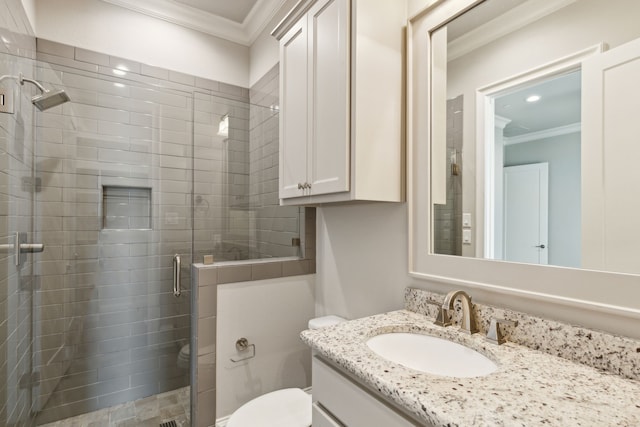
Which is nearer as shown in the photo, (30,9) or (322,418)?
(322,418)

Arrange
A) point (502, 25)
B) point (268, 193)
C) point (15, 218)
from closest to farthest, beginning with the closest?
point (502, 25), point (15, 218), point (268, 193)

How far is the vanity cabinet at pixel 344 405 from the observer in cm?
77

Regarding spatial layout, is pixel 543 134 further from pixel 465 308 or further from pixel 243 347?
pixel 243 347

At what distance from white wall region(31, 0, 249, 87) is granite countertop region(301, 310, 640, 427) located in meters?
2.51

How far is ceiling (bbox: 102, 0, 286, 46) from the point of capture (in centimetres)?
236

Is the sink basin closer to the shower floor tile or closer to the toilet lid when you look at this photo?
the toilet lid

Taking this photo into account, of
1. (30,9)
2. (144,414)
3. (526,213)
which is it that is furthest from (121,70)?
(526,213)

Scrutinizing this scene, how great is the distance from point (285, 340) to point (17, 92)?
195cm

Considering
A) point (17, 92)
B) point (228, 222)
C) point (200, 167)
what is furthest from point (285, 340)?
point (17, 92)

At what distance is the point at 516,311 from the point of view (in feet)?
3.31

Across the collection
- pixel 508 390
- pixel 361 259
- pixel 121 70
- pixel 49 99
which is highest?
pixel 121 70

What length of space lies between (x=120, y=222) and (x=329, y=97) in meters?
1.49

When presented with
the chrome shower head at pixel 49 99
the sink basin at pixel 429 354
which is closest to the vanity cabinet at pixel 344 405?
the sink basin at pixel 429 354

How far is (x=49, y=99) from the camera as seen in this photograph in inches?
69.1
